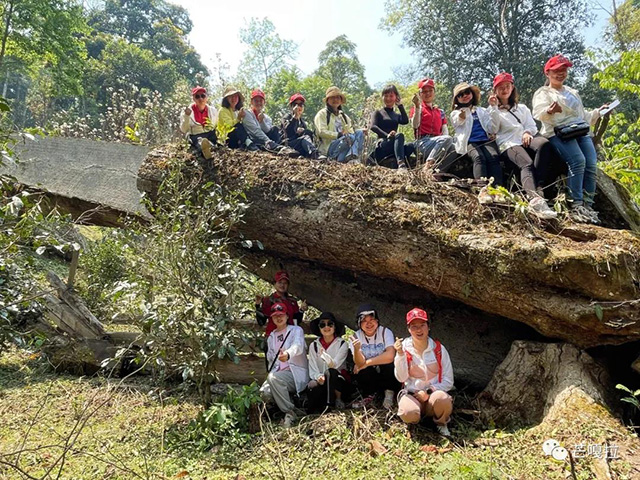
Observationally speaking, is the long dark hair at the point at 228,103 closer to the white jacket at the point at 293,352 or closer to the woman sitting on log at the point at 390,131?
the woman sitting on log at the point at 390,131

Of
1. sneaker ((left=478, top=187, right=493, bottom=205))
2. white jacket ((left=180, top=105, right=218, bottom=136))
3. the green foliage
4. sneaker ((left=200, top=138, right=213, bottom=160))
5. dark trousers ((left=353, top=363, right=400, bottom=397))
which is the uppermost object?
white jacket ((left=180, top=105, right=218, bottom=136))

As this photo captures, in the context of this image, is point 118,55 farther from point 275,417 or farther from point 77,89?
point 275,417

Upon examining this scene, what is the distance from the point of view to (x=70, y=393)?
6.06 meters

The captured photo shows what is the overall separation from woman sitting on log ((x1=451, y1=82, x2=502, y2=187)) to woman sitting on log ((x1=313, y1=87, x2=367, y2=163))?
1.57 metres

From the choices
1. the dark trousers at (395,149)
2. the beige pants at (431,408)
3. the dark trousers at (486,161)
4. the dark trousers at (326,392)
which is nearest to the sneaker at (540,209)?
the dark trousers at (486,161)

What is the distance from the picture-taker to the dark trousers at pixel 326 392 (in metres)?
5.01

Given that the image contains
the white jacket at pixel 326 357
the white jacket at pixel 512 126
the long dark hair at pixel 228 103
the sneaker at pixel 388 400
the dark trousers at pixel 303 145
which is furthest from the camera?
the dark trousers at pixel 303 145

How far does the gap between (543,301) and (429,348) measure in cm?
128

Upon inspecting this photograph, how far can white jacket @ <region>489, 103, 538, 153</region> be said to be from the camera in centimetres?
546

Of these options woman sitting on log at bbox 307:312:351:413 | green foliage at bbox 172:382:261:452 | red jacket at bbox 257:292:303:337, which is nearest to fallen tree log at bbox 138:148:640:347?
red jacket at bbox 257:292:303:337

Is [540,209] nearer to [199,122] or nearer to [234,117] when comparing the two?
[234,117]

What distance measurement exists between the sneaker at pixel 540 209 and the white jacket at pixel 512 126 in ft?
3.17

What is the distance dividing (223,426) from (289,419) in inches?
28.3

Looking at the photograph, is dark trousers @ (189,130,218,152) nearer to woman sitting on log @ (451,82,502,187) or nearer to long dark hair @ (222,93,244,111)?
long dark hair @ (222,93,244,111)
